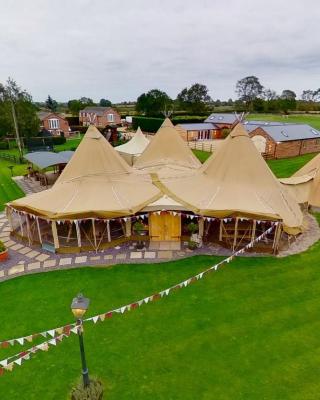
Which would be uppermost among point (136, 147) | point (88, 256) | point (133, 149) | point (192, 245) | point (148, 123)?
point (148, 123)

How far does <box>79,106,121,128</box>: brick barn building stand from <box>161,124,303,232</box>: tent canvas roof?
53.1m

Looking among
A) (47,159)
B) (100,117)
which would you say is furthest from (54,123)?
(47,159)

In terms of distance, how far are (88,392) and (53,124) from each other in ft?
186

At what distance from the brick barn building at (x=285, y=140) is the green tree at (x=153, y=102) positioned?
37.4 metres

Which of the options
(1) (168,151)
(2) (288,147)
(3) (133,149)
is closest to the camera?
(1) (168,151)

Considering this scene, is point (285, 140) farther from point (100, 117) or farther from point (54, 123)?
point (100, 117)

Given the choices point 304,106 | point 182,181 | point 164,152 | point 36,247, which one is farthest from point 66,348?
point 304,106

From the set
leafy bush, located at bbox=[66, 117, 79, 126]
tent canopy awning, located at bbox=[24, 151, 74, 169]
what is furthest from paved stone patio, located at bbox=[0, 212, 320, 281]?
leafy bush, located at bbox=[66, 117, 79, 126]

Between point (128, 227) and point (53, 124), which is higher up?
point (53, 124)

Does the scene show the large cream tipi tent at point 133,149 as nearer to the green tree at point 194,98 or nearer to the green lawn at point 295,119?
the green lawn at point 295,119

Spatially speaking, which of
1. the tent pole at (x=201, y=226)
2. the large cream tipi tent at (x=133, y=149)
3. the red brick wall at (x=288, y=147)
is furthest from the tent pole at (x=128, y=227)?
the red brick wall at (x=288, y=147)

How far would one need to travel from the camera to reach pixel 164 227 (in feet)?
47.9

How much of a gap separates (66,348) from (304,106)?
309 feet

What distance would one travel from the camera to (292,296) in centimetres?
1061
